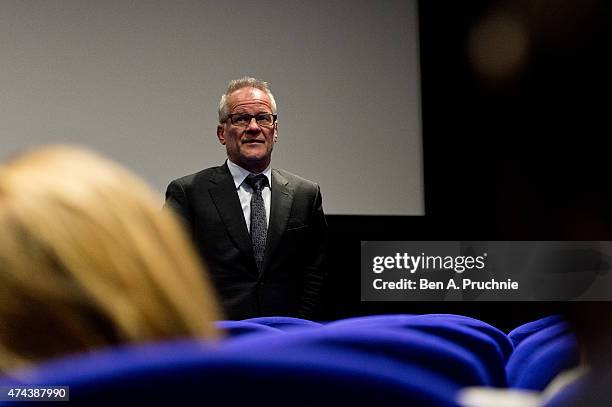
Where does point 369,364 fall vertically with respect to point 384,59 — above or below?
below

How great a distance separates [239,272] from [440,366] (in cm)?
285

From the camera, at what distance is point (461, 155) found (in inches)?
225

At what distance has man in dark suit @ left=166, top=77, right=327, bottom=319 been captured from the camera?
12.0ft

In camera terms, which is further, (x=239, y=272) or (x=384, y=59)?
(x=384, y=59)

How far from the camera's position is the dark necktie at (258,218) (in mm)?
3730

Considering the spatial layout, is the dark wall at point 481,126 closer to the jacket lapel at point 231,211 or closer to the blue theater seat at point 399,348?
the jacket lapel at point 231,211

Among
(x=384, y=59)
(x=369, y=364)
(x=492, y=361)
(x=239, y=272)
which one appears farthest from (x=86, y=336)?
(x=384, y=59)

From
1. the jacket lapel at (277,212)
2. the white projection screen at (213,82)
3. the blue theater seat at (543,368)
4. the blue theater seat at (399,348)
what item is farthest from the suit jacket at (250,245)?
the blue theater seat at (399,348)

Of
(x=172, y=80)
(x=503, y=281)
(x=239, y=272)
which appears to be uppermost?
(x=172, y=80)

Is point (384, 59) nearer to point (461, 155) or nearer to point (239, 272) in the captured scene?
point (461, 155)

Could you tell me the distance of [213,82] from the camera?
17.6 feet

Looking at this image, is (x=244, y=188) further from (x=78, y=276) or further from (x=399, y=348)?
(x=78, y=276)

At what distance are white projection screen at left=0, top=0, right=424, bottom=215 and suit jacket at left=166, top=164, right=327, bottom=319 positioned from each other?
1562mm

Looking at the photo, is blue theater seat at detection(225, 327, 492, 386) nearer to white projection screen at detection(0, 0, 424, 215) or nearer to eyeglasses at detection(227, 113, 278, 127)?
eyeglasses at detection(227, 113, 278, 127)
